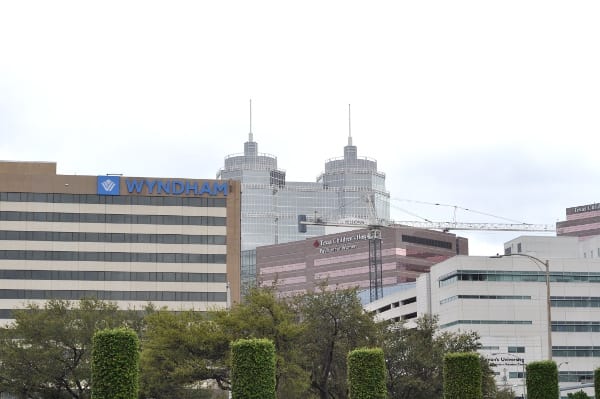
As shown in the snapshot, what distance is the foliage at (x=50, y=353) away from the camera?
91000 mm

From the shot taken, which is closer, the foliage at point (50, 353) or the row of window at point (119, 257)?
the foliage at point (50, 353)

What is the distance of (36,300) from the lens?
148 meters

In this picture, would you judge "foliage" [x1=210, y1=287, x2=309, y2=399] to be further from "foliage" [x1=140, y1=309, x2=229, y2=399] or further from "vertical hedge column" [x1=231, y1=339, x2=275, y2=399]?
"vertical hedge column" [x1=231, y1=339, x2=275, y2=399]

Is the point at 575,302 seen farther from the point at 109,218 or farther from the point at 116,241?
the point at 109,218

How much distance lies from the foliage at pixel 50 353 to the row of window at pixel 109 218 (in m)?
54.5

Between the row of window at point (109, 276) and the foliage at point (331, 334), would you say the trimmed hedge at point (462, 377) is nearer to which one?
the foliage at point (331, 334)

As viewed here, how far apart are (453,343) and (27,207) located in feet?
252

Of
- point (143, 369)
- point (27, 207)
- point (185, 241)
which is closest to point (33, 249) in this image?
point (27, 207)

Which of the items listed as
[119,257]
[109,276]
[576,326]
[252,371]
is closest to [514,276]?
[576,326]

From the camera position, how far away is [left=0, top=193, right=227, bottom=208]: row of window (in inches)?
5935

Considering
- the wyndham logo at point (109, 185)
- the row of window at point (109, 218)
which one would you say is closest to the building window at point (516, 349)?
the row of window at point (109, 218)

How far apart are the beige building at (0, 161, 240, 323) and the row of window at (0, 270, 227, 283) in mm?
137

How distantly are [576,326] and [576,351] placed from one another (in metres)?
3.71

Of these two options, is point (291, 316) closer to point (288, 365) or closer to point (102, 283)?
point (288, 365)
